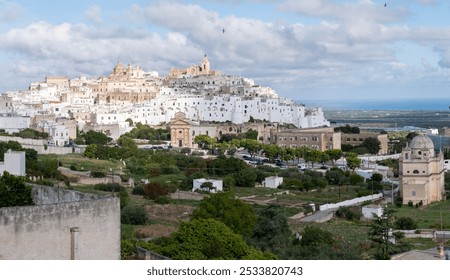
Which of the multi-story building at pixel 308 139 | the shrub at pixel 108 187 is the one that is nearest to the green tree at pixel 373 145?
the multi-story building at pixel 308 139

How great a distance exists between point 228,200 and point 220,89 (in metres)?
66.1

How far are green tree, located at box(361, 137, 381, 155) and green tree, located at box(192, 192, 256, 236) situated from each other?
39.0m

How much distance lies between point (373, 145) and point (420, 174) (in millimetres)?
23950

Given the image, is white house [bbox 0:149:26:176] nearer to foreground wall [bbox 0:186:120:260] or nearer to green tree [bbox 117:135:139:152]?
foreground wall [bbox 0:186:120:260]

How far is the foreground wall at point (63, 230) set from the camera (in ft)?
33.9

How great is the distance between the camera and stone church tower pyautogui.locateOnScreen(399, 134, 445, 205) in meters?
33.8

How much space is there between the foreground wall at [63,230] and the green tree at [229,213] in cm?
758

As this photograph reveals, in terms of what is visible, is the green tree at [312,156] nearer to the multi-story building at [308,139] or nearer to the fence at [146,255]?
the multi-story building at [308,139]

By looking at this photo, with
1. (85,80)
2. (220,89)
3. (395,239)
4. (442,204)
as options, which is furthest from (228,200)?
(85,80)

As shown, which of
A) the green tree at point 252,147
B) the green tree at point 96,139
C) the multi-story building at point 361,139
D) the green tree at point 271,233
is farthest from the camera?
the multi-story building at point 361,139

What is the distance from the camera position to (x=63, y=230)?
10867 millimetres

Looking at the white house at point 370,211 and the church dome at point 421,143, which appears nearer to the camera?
the white house at point 370,211

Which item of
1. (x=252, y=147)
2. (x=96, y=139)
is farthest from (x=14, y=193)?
(x=252, y=147)

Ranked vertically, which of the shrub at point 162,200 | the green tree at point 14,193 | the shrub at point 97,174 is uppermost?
the green tree at point 14,193
